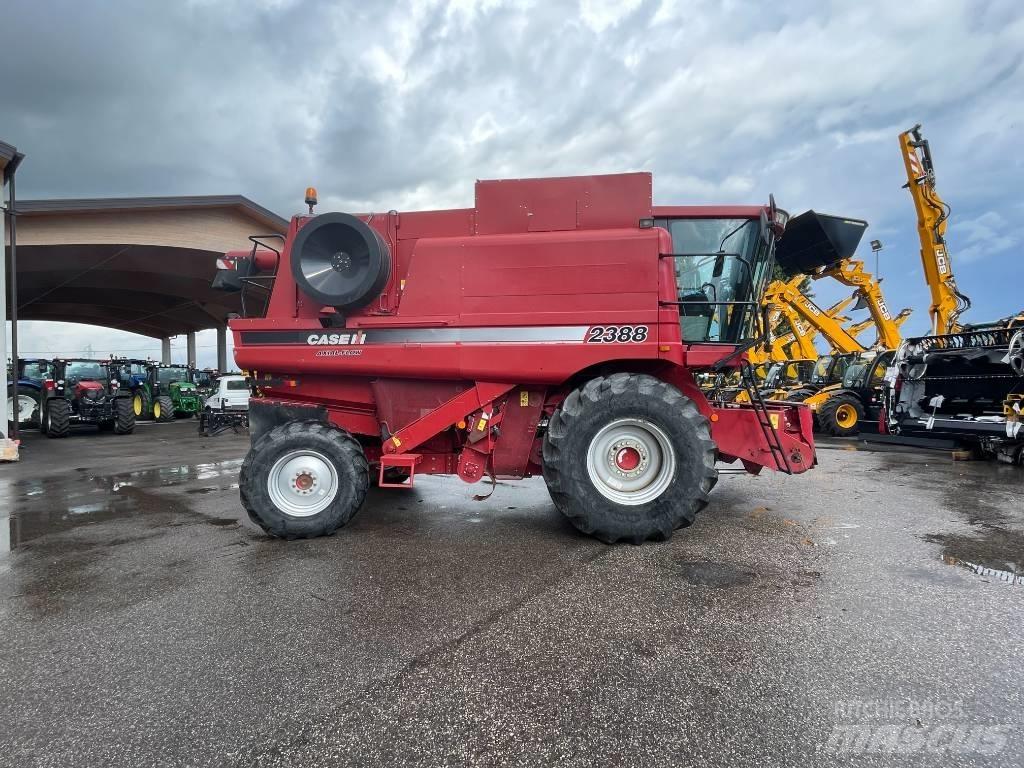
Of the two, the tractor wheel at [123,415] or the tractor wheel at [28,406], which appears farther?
the tractor wheel at [28,406]

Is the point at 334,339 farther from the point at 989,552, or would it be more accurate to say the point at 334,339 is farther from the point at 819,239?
the point at 819,239

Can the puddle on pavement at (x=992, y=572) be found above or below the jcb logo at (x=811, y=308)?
below

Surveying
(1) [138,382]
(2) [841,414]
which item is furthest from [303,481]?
(1) [138,382]

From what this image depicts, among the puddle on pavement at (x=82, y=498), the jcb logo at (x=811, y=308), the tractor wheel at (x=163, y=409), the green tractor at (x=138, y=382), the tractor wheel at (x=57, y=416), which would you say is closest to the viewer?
the puddle on pavement at (x=82, y=498)

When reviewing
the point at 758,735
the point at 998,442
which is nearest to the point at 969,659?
the point at 758,735

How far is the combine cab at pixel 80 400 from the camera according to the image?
1500 cm

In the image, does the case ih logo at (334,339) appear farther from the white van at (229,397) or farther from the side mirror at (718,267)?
the white van at (229,397)

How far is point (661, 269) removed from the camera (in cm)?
433

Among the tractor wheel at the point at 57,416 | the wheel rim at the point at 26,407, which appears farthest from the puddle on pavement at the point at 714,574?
the wheel rim at the point at 26,407

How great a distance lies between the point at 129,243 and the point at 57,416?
17.2 feet

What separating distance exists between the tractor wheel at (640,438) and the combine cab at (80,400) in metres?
16.2

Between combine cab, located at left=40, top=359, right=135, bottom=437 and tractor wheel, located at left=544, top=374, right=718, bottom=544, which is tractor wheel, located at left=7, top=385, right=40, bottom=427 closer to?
combine cab, located at left=40, top=359, right=135, bottom=437

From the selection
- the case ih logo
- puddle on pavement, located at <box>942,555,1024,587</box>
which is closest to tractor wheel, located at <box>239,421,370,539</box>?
the case ih logo

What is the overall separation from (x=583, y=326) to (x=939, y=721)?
9.95 ft
